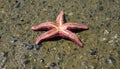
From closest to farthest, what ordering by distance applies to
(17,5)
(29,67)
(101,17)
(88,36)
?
(29,67)
(88,36)
(101,17)
(17,5)

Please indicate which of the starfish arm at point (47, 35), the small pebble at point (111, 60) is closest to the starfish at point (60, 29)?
the starfish arm at point (47, 35)

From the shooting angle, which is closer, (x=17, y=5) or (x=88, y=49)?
(x=88, y=49)

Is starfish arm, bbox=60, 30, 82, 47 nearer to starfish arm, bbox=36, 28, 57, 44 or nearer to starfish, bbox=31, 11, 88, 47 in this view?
starfish, bbox=31, 11, 88, 47

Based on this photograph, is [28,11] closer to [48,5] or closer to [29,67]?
[48,5]

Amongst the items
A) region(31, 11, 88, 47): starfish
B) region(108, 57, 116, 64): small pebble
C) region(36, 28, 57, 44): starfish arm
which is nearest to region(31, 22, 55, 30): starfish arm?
region(31, 11, 88, 47): starfish

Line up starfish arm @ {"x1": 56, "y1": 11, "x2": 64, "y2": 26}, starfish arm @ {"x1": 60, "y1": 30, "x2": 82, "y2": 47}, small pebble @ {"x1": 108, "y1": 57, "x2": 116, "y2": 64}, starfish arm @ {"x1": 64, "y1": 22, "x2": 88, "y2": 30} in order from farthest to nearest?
starfish arm @ {"x1": 56, "y1": 11, "x2": 64, "y2": 26}
starfish arm @ {"x1": 64, "y1": 22, "x2": 88, "y2": 30}
starfish arm @ {"x1": 60, "y1": 30, "x2": 82, "y2": 47}
small pebble @ {"x1": 108, "y1": 57, "x2": 116, "y2": 64}

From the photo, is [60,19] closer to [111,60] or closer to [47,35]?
[47,35]

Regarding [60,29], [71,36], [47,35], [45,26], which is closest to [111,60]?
[71,36]

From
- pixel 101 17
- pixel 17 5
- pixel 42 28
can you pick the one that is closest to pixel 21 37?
pixel 42 28
